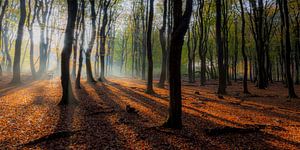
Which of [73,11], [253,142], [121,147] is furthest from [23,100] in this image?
[253,142]

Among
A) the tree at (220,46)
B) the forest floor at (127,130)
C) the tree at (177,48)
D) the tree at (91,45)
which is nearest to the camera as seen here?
the forest floor at (127,130)

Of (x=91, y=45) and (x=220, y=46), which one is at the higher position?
(x=91, y=45)

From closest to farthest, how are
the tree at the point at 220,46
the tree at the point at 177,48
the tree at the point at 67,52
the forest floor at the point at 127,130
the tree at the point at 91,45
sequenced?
the forest floor at the point at 127,130, the tree at the point at 177,48, the tree at the point at 67,52, the tree at the point at 220,46, the tree at the point at 91,45

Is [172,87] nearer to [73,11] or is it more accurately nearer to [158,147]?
[158,147]

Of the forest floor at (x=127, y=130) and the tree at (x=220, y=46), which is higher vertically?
the tree at (x=220, y=46)

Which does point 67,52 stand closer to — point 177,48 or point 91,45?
point 177,48

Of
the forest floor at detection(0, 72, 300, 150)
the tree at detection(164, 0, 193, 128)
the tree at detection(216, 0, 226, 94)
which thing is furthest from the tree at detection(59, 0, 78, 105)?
the tree at detection(216, 0, 226, 94)

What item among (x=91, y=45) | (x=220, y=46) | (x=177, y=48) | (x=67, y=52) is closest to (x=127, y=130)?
(x=177, y=48)

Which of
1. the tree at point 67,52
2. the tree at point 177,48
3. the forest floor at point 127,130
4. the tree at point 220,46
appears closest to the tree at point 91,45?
the tree at point 67,52

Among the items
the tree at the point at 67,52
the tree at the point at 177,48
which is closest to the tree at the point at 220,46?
the tree at the point at 177,48

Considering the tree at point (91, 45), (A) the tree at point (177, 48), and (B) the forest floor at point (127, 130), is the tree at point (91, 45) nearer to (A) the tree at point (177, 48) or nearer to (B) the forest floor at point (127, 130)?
(B) the forest floor at point (127, 130)

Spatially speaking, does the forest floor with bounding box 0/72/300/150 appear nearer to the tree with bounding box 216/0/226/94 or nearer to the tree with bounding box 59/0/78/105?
the tree with bounding box 59/0/78/105

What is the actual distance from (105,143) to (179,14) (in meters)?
4.20

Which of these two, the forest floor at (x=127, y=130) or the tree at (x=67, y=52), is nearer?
the forest floor at (x=127, y=130)
